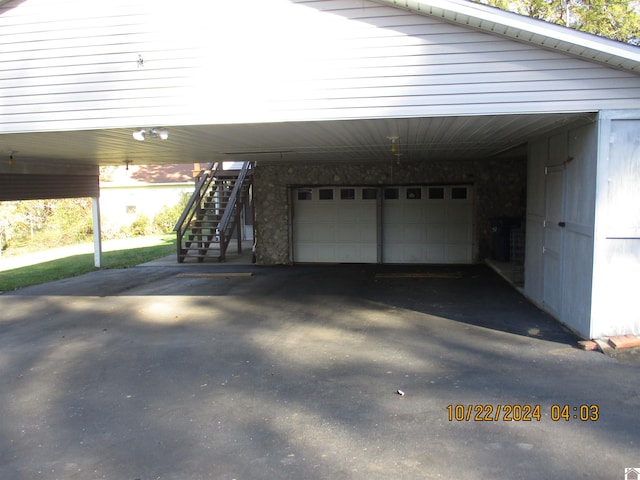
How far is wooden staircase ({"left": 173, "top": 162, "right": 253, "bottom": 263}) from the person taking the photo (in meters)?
14.4

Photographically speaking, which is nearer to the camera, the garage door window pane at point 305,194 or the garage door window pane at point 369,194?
the garage door window pane at point 369,194

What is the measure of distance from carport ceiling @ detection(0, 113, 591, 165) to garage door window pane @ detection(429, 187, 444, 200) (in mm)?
1240

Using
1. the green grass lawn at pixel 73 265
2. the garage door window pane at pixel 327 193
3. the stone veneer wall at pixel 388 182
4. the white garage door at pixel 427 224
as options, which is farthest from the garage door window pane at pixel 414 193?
the green grass lawn at pixel 73 265

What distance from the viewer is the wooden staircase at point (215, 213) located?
14.4 metres

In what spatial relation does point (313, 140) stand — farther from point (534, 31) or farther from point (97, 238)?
point (97, 238)

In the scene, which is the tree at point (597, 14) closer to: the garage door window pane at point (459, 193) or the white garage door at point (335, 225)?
the garage door window pane at point (459, 193)

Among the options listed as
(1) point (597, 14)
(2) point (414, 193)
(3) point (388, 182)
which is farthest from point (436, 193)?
(1) point (597, 14)

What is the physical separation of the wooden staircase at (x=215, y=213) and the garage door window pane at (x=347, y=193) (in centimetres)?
342

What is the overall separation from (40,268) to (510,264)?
13207mm

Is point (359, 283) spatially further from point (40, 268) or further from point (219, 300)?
point (40, 268)

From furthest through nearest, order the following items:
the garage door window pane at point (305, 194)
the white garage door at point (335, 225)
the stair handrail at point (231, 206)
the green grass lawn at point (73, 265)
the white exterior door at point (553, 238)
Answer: the stair handrail at point (231, 206)
the garage door window pane at point (305, 194)
the white garage door at point (335, 225)
the green grass lawn at point (73, 265)
the white exterior door at point (553, 238)

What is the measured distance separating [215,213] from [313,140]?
829cm

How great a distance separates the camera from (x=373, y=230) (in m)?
13.3

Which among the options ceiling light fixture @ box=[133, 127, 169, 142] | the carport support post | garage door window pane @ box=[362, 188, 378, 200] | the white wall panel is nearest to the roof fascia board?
the white wall panel
